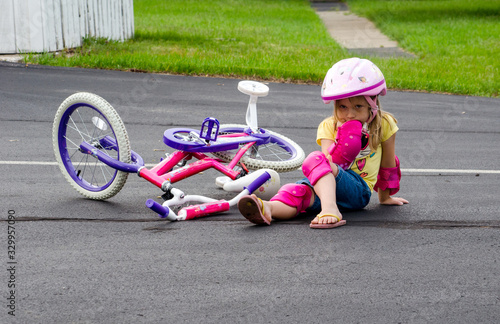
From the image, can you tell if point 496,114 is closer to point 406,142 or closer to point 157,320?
point 406,142

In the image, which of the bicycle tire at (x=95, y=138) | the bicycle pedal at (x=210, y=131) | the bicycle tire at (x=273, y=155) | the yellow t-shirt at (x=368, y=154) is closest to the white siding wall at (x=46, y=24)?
the bicycle tire at (x=95, y=138)

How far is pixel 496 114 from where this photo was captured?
9.63 meters

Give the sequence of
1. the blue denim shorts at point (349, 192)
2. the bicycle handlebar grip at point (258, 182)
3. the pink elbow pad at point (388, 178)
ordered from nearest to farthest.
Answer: the blue denim shorts at point (349, 192)
the bicycle handlebar grip at point (258, 182)
the pink elbow pad at point (388, 178)

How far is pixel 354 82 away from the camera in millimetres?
4160

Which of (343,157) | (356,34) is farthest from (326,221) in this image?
(356,34)

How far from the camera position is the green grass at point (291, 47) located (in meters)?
11.8

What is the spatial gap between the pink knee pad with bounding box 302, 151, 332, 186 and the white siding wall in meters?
9.04

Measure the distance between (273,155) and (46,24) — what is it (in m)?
7.77

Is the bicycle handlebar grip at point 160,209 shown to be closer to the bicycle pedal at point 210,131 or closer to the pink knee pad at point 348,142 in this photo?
the bicycle pedal at point 210,131

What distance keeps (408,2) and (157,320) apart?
27.8 metres

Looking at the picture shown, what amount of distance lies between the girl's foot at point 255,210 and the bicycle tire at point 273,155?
76 cm

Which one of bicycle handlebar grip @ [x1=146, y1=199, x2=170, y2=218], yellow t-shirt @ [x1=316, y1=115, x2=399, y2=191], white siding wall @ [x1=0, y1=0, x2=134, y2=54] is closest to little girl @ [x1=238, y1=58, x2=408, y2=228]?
yellow t-shirt @ [x1=316, y1=115, x2=399, y2=191]

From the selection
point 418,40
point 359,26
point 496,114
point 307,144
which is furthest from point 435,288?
point 359,26

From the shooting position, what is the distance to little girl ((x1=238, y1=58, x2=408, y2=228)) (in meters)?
4.18
